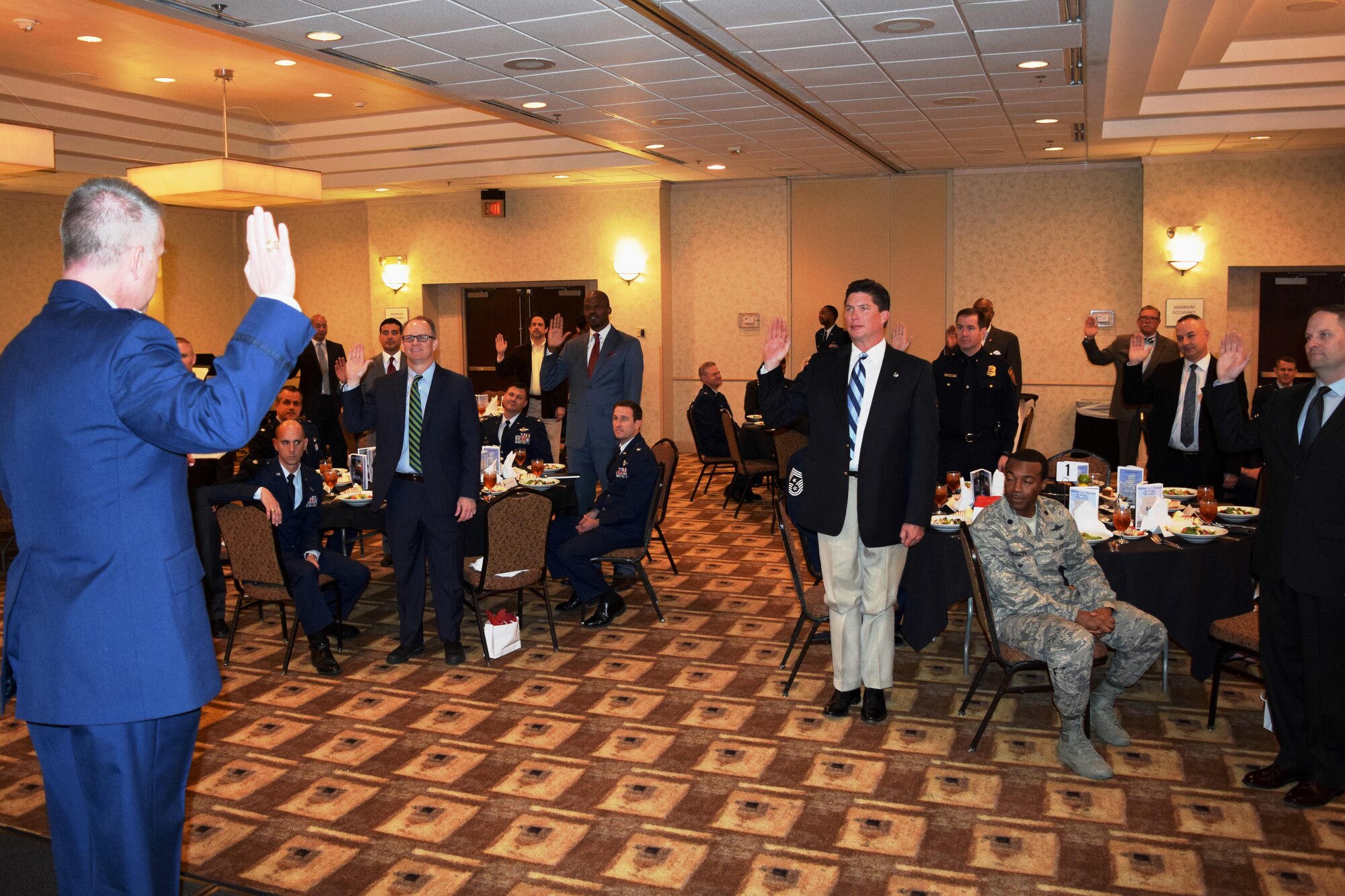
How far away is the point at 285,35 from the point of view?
600 centimetres

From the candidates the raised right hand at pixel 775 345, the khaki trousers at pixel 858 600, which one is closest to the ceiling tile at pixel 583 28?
the raised right hand at pixel 775 345

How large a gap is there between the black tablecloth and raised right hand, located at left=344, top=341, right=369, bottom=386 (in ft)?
9.65

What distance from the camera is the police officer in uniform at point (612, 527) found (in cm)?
632

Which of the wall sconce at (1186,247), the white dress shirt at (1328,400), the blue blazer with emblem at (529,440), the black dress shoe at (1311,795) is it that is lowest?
the black dress shoe at (1311,795)

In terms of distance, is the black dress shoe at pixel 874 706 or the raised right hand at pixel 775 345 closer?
the raised right hand at pixel 775 345

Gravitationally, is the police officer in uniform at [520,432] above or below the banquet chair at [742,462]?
above

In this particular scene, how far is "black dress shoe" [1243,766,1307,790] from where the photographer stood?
158 inches

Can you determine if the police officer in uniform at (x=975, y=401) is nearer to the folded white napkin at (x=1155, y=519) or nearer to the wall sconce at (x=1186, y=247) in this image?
the folded white napkin at (x=1155, y=519)

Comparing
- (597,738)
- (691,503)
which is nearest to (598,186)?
(691,503)

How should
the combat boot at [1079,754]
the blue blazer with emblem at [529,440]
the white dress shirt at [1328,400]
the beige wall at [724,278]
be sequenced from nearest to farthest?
the white dress shirt at [1328,400], the combat boot at [1079,754], the blue blazer with emblem at [529,440], the beige wall at [724,278]

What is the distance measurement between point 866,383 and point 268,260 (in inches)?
123

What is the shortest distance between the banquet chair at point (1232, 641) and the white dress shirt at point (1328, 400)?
93 cm

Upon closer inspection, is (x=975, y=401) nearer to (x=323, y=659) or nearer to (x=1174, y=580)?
(x=1174, y=580)

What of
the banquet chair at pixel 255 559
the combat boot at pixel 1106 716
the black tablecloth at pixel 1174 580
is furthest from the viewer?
the banquet chair at pixel 255 559
